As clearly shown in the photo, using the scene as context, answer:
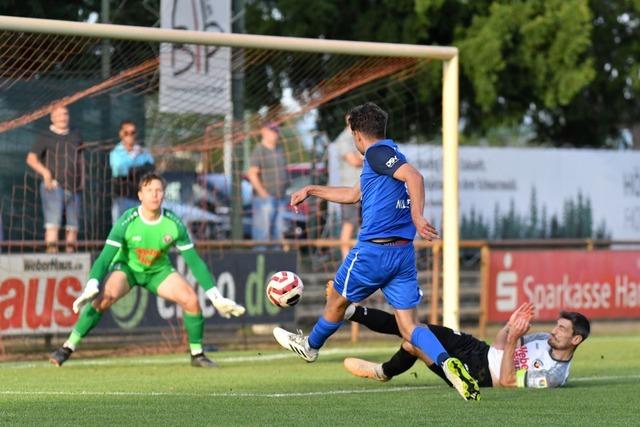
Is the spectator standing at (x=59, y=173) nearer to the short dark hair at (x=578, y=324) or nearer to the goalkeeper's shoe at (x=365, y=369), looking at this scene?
the goalkeeper's shoe at (x=365, y=369)

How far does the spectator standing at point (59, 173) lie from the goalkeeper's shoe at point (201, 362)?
2.91 meters

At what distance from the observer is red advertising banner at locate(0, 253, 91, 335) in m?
15.5

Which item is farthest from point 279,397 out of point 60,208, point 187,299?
point 60,208

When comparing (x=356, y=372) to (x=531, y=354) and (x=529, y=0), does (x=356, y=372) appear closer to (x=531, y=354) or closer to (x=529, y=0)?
(x=531, y=354)

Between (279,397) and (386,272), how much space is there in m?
1.20

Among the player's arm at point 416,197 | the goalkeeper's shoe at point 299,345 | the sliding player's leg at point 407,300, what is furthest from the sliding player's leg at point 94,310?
the player's arm at point 416,197

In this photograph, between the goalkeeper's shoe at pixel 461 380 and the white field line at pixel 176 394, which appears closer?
the goalkeeper's shoe at pixel 461 380

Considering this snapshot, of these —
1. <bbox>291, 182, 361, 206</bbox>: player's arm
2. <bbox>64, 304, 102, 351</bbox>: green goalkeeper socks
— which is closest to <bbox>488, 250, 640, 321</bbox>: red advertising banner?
<bbox>64, 304, 102, 351</bbox>: green goalkeeper socks

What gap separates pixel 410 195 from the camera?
32.2ft

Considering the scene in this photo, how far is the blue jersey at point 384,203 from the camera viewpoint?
1030 cm

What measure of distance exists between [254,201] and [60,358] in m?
5.86

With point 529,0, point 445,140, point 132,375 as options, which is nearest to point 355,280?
point 132,375

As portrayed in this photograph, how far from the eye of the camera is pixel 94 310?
1349 cm

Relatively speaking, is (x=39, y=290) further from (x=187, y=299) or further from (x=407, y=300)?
(x=407, y=300)
